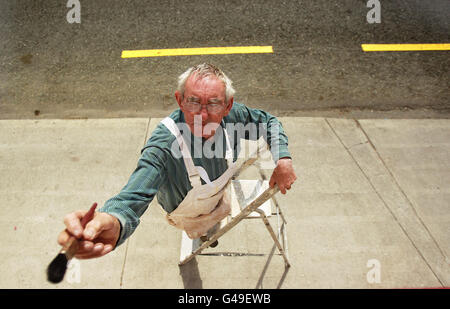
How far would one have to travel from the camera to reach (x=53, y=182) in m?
3.57

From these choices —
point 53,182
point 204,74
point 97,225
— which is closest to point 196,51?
point 53,182

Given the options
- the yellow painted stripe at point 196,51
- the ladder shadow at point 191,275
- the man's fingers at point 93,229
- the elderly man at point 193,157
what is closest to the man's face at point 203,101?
the elderly man at point 193,157

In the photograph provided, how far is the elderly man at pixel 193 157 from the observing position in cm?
167

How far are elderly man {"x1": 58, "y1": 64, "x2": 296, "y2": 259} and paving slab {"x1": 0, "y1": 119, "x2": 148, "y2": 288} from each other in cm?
136

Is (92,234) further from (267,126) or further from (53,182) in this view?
(53,182)

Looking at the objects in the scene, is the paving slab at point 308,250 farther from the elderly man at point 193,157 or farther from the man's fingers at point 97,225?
the man's fingers at point 97,225

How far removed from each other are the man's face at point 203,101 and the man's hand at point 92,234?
75 centimetres

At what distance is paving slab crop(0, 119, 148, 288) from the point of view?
299 cm

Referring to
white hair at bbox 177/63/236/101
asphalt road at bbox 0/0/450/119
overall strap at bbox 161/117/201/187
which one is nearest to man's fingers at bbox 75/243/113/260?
overall strap at bbox 161/117/201/187

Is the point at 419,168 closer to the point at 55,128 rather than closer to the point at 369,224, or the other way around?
the point at 369,224

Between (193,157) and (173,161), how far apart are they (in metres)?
0.14

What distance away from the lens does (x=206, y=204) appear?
7.40ft

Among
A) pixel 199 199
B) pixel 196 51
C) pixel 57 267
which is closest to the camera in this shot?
pixel 57 267

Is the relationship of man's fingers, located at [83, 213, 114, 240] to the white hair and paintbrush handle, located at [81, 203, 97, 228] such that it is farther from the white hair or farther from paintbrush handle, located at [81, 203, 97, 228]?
the white hair
